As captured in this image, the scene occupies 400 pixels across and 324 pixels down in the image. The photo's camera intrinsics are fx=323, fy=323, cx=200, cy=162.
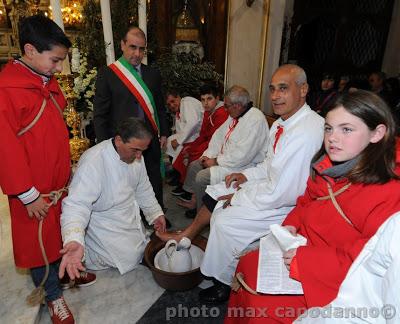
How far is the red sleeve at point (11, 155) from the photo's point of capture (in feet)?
5.80

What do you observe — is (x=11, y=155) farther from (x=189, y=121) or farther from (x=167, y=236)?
(x=189, y=121)

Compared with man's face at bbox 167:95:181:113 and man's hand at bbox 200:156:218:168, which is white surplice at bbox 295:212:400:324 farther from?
man's face at bbox 167:95:181:113

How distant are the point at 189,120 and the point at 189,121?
0.05ft

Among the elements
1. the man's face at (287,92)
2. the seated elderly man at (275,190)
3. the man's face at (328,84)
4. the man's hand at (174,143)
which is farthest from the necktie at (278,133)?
the man's face at (328,84)

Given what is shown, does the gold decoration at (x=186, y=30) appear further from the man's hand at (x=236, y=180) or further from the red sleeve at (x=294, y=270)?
the red sleeve at (x=294, y=270)

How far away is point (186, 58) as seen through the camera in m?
5.55

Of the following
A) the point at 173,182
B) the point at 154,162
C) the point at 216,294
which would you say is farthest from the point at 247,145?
the point at 173,182

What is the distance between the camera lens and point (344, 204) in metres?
1.64

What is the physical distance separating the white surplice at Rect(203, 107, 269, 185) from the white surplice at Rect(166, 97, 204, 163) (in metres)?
0.96

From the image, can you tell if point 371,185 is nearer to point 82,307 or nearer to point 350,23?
point 82,307

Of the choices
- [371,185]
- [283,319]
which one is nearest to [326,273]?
[283,319]

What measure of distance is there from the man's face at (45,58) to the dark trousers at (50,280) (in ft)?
4.19

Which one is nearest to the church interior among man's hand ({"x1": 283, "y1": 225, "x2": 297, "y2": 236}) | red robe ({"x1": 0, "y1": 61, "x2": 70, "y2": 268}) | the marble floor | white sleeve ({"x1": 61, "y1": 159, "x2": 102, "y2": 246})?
the marble floor

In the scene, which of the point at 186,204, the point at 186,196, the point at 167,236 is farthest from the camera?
the point at 186,196
